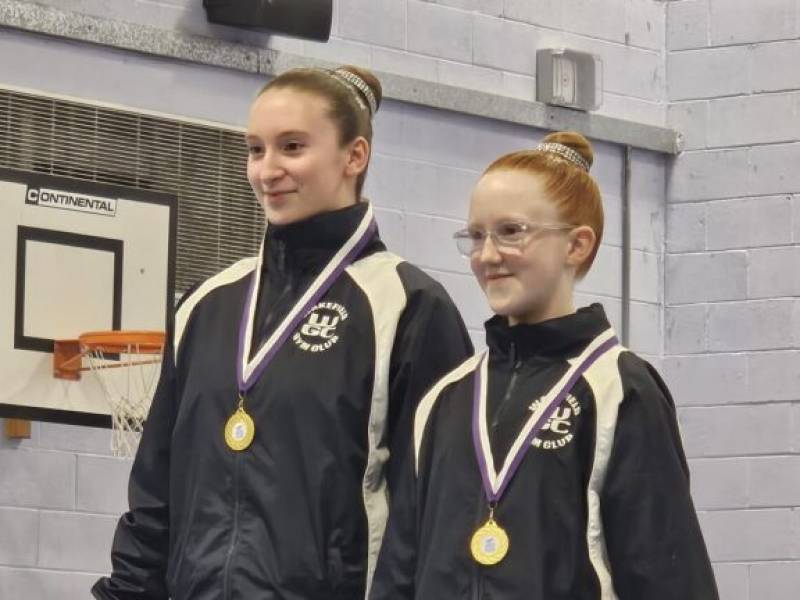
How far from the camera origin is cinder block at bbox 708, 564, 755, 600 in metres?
6.47

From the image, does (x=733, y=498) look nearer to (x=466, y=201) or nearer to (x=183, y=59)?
(x=466, y=201)

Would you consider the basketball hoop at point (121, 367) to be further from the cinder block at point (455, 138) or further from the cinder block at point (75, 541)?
the cinder block at point (455, 138)

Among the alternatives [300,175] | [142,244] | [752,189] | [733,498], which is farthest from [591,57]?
[300,175]

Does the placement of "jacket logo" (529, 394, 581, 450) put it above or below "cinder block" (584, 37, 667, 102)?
below

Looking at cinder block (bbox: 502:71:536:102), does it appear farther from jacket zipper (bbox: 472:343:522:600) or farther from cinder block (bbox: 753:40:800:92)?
jacket zipper (bbox: 472:343:522:600)

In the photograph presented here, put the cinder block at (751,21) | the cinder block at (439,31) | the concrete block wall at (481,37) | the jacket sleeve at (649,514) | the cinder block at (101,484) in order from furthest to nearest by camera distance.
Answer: the cinder block at (751,21)
the cinder block at (439,31)
the concrete block wall at (481,37)
the cinder block at (101,484)
the jacket sleeve at (649,514)

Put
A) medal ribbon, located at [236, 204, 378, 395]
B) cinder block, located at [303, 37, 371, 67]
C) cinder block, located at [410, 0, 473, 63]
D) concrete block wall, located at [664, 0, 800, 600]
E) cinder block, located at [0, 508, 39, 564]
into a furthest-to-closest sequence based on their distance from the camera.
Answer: concrete block wall, located at [664, 0, 800, 600], cinder block, located at [410, 0, 473, 63], cinder block, located at [303, 37, 371, 67], cinder block, located at [0, 508, 39, 564], medal ribbon, located at [236, 204, 378, 395]

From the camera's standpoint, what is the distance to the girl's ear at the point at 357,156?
325cm

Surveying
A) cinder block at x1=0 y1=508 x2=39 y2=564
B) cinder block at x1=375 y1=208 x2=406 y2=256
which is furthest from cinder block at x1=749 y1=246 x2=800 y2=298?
cinder block at x1=0 y1=508 x2=39 y2=564

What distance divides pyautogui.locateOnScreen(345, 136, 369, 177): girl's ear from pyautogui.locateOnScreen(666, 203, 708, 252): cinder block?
12.1 feet

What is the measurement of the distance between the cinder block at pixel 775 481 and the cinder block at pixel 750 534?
0.13 feet

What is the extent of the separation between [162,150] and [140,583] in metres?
2.77

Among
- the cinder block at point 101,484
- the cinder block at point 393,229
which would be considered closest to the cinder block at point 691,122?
the cinder block at point 393,229

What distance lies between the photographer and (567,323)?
9.73 ft
